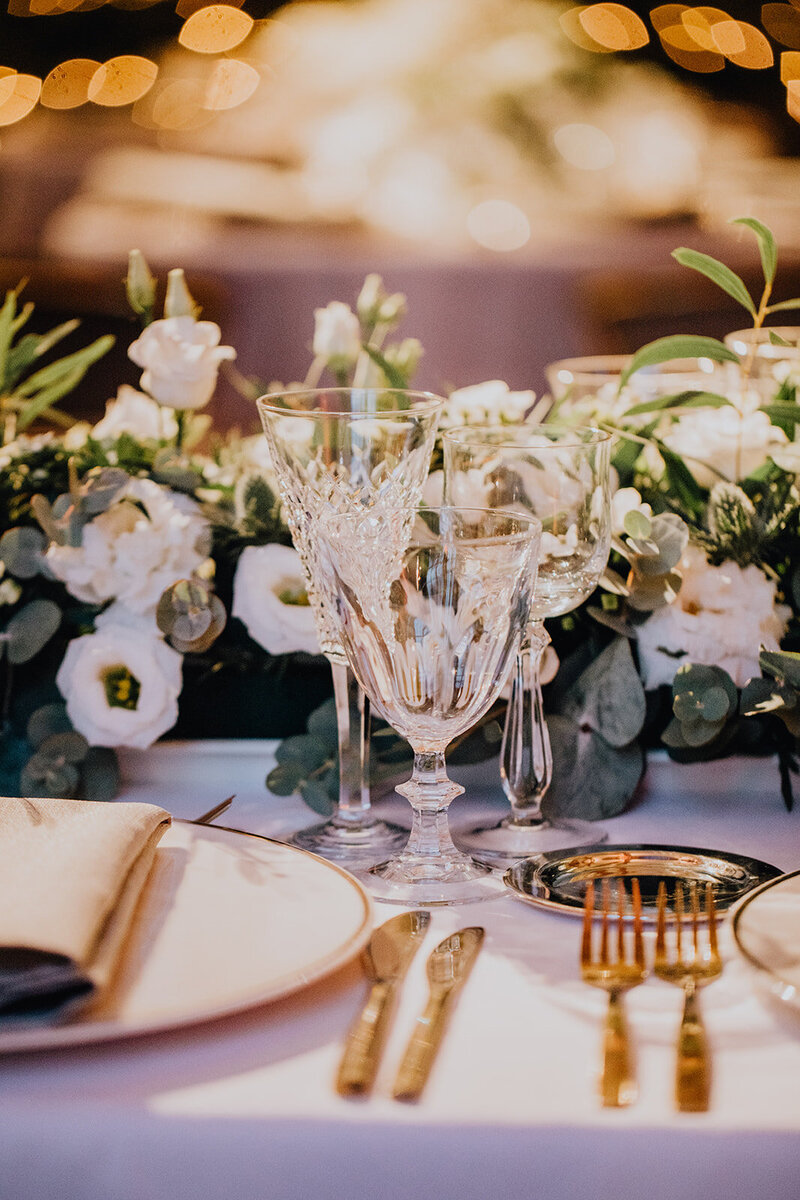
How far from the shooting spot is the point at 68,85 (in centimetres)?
359

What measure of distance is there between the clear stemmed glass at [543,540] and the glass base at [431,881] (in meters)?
0.04

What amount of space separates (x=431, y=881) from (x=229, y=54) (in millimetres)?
3564

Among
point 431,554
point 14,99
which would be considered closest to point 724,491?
point 431,554

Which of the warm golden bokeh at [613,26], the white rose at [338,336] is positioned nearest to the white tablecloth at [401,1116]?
the white rose at [338,336]

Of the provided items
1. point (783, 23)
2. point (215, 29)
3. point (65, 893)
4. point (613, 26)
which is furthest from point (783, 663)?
point (215, 29)

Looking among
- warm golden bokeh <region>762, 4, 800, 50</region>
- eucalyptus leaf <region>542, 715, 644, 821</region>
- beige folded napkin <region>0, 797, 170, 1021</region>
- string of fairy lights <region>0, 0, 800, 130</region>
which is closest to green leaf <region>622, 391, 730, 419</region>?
eucalyptus leaf <region>542, 715, 644, 821</region>

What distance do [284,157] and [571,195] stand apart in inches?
34.3

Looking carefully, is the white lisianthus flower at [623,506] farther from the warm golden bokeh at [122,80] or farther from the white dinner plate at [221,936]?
the warm golden bokeh at [122,80]

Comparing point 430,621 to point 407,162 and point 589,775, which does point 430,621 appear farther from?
point 407,162

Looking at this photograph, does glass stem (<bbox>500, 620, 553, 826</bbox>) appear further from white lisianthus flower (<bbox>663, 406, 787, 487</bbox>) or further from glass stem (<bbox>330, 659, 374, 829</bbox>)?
white lisianthus flower (<bbox>663, 406, 787, 487</bbox>)

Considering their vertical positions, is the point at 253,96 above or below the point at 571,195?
above

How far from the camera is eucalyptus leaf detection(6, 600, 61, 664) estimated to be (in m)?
0.80

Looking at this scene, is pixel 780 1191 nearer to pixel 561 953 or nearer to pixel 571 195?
pixel 561 953

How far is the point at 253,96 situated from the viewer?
361 centimetres
